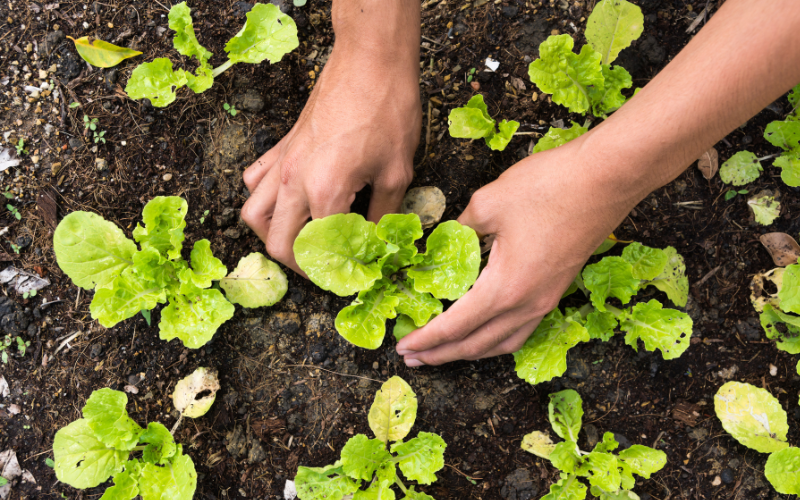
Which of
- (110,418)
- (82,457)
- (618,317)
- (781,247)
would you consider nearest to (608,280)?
(618,317)

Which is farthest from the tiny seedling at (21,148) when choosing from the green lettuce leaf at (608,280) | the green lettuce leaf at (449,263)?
the green lettuce leaf at (608,280)

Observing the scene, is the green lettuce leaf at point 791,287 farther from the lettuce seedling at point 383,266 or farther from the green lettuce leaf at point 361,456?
the green lettuce leaf at point 361,456

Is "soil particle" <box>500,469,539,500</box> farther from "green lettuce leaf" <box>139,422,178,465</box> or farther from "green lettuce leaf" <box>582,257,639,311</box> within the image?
"green lettuce leaf" <box>139,422,178,465</box>

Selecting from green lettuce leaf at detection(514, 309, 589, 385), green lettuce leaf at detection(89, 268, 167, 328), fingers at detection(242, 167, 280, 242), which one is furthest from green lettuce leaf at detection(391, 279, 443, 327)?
green lettuce leaf at detection(89, 268, 167, 328)

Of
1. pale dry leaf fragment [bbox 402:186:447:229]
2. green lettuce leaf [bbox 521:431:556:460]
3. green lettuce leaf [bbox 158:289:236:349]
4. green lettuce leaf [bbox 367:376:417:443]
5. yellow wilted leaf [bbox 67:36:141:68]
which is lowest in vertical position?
green lettuce leaf [bbox 521:431:556:460]

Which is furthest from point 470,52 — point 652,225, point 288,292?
point 288,292

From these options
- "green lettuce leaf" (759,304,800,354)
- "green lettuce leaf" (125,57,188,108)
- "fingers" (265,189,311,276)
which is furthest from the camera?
"green lettuce leaf" (759,304,800,354)

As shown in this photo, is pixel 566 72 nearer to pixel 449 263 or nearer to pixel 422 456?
pixel 449 263

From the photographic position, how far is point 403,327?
236 cm

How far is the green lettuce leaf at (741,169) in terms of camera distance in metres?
2.57

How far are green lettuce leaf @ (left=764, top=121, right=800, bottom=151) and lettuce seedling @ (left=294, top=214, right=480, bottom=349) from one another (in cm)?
184

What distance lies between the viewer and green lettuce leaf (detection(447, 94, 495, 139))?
2344 mm

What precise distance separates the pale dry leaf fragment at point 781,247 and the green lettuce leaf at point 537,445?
1553mm

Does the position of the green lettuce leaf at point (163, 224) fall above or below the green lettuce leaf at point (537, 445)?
above
